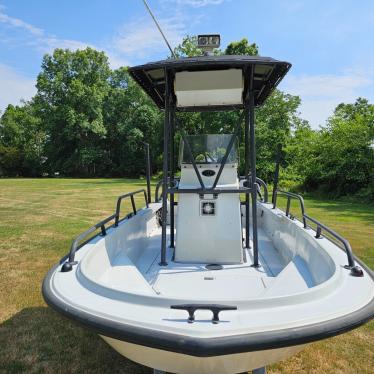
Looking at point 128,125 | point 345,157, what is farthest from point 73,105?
point 345,157

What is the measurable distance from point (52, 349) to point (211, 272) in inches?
65.1

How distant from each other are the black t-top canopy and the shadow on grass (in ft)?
8.57

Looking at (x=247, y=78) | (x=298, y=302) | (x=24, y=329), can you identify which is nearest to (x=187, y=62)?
(x=247, y=78)

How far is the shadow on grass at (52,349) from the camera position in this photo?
9.98 feet

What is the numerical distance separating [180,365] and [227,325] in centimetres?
42

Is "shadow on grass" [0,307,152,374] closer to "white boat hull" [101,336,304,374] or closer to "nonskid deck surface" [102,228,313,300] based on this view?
"nonskid deck surface" [102,228,313,300]

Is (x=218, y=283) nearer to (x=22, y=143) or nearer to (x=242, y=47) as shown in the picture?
(x=242, y=47)

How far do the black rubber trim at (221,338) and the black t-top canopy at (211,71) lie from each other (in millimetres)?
2334

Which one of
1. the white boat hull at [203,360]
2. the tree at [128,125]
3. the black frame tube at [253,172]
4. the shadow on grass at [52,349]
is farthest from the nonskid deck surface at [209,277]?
the tree at [128,125]

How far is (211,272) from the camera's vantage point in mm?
3848

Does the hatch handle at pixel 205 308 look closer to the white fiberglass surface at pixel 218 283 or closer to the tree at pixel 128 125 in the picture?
the white fiberglass surface at pixel 218 283

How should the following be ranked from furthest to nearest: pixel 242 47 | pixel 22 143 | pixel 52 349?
pixel 22 143
pixel 242 47
pixel 52 349

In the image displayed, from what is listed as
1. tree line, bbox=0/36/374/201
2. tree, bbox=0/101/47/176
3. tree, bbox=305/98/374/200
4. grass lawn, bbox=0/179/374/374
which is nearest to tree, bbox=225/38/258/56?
tree line, bbox=0/36/374/201

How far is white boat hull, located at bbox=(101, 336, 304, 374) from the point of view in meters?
1.95
